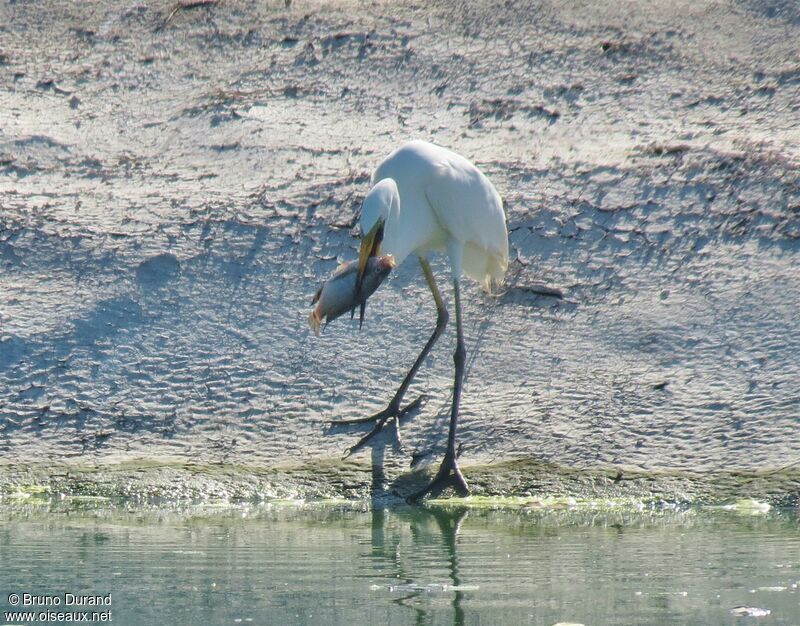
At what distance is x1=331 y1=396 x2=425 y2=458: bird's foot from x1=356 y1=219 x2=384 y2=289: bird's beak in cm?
99

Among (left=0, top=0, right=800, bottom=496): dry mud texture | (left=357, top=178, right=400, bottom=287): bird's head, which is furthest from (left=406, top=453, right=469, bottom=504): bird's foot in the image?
(left=357, top=178, right=400, bottom=287): bird's head

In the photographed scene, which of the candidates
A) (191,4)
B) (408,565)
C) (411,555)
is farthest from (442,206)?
(191,4)

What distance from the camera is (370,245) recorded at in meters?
5.67

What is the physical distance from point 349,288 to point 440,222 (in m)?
1.18

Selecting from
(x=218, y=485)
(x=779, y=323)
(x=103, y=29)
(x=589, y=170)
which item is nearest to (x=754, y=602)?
(x=218, y=485)

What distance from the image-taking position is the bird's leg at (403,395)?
20.6 ft

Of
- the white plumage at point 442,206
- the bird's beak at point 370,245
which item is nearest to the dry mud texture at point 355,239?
the white plumage at point 442,206

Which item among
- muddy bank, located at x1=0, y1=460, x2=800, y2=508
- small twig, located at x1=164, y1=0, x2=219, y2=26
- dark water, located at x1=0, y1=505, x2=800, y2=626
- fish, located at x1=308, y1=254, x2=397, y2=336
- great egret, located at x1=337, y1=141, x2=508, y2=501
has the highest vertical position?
small twig, located at x1=164, y1=0, x2=219, y2=26

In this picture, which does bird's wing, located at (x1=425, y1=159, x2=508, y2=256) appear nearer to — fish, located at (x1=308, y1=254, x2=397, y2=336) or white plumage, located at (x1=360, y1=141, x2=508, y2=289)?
white plumage, located at (x1=360, y1=141, x2=508, y2=289)

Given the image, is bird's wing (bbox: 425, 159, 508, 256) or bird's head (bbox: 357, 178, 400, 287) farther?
bird's wing (bbox: 425, 159, 508, 256)

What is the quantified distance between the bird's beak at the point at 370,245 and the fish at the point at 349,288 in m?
0.03

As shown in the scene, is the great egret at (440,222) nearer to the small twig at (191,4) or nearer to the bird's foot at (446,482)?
the bird's foot at (446,482)

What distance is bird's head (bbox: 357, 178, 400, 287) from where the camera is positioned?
222 inches

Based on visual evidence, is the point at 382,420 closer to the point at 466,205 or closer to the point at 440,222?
the point at 440,222
